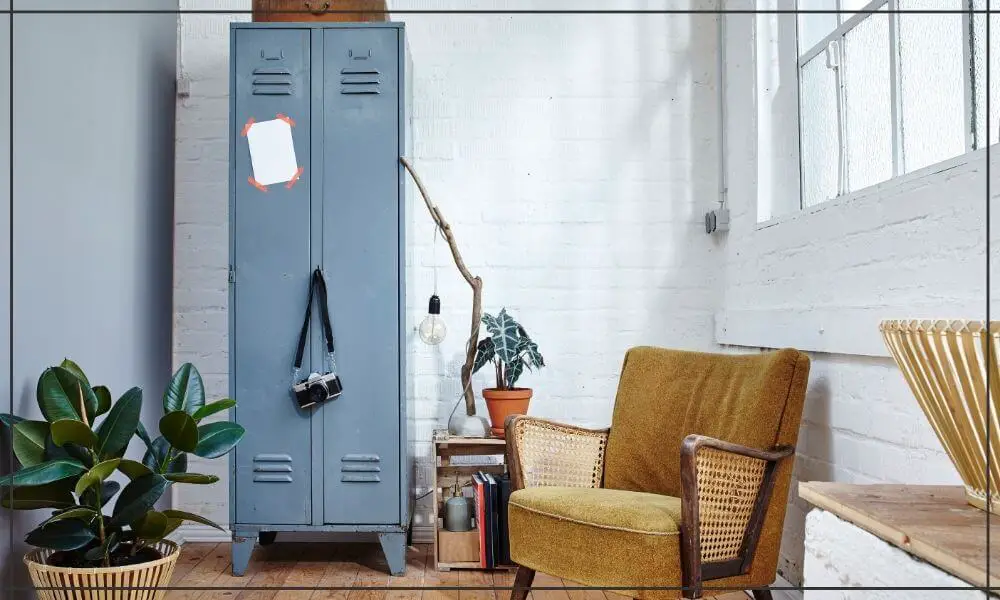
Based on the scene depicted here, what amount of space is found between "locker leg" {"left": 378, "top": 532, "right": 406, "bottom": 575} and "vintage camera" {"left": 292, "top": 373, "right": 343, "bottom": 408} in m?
0.38

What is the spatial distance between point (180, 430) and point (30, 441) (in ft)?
0.84

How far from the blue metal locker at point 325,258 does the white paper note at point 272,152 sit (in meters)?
0.02

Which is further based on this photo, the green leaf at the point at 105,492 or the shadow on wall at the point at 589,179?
the shadow on wall at the point at 589,179

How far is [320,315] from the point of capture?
1897 mm

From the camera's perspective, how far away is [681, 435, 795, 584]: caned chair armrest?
4.28 ft

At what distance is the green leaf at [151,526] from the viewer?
4.78 feet

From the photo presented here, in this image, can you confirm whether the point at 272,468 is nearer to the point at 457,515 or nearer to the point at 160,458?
the point at 160,458

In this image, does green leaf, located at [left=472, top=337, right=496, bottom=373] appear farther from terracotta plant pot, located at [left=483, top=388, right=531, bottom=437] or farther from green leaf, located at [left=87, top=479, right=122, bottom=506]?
green leaf, located at [left=87, top=479, right=122, bottom=506]

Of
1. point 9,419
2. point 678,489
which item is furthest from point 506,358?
point 9,419

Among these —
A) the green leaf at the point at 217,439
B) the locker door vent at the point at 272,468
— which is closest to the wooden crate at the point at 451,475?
the locker door vent at the point at 272,468

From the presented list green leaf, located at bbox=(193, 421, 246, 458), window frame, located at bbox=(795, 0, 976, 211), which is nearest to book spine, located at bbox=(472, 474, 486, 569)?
green leaf, located at bbox=(193, 421, 246, 458)

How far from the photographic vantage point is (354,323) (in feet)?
6.24

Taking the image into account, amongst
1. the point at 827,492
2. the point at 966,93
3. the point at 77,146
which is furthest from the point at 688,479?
the point at 77,146

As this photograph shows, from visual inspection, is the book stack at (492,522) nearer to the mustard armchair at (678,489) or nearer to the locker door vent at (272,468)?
the mustard armchair at (678,489)
